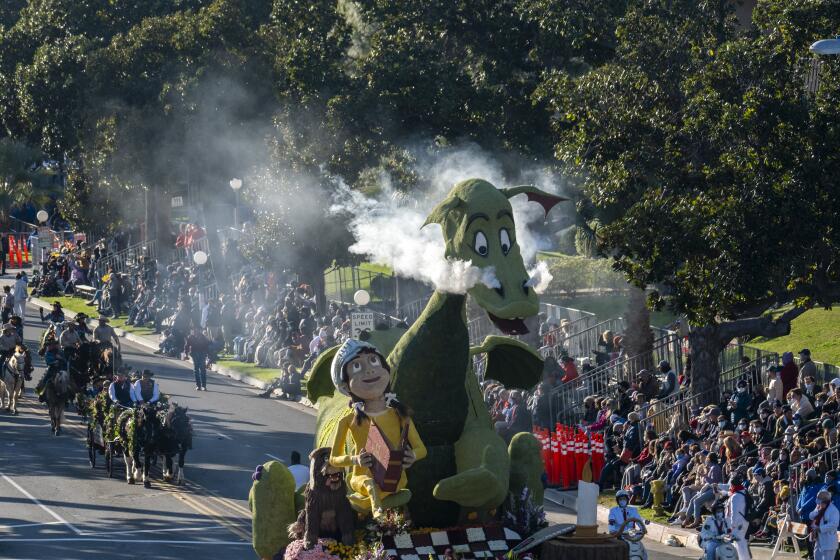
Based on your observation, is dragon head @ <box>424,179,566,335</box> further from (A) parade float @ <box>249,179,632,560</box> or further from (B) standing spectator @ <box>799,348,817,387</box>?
(B) standing spectator @ <box>799,348,817,387</box>

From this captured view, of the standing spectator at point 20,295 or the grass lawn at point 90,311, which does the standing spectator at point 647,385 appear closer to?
the grass lawn at point 90,311

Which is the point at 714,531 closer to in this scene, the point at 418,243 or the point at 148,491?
the point at 418,243

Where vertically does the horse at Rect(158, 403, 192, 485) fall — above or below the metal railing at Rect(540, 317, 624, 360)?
below

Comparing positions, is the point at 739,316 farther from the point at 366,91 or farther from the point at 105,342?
the point at 105,342

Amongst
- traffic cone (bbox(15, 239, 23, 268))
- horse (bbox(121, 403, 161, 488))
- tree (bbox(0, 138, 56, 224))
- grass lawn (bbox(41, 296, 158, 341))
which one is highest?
tree (bbox(0, 138, 56, 224))

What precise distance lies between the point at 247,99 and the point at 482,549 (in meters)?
29.0

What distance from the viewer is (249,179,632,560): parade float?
13.8 m

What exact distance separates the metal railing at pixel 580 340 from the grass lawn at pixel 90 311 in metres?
14.5

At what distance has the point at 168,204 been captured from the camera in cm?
5322

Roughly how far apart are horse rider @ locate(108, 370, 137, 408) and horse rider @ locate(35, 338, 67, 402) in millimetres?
3759

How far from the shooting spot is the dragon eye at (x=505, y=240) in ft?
46.0

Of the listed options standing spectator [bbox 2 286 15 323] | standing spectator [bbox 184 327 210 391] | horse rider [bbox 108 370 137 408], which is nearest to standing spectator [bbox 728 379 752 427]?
horse rider [bbox 108 370 137 408]

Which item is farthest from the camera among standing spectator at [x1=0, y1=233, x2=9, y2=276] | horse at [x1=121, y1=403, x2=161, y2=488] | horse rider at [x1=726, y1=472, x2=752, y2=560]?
standing spectator at [x1=0, y1=233, x2=9, y2=276]

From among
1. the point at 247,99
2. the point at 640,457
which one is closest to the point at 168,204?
the point at 247,99
